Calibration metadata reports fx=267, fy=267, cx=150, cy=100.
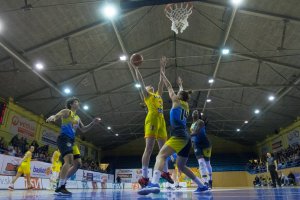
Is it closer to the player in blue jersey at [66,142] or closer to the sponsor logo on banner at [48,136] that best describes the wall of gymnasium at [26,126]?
the sponsor logo on banner at [48,136]

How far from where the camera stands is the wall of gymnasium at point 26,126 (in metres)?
19.1

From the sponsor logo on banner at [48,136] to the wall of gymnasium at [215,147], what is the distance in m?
17.5

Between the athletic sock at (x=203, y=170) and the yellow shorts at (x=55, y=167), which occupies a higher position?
the yellow shorts at (x=55, y=167)

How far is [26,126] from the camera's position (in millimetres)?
21344

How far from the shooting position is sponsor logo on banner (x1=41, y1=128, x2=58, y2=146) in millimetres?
23859

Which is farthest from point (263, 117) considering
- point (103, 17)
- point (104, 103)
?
point (103, 17)

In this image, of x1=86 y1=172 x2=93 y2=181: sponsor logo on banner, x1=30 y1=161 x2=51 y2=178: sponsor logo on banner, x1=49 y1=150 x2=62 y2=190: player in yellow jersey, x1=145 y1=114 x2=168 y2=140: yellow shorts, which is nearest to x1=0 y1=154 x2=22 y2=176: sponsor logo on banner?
x1=30 y1=161 x2=51 y2=178: sponsor logo on banner

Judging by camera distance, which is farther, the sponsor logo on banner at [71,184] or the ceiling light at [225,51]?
→ the ceiling light at [225,51]

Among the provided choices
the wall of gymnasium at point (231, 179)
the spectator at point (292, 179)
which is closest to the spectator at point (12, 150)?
the spectator at point (292, 179)

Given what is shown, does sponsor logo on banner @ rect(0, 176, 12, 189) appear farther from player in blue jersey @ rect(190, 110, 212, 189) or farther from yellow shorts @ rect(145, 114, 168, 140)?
yellow shorts @ rect(145, 114, 168, 140)

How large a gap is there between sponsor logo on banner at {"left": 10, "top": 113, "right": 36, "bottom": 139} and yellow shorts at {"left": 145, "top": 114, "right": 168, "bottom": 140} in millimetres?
17404

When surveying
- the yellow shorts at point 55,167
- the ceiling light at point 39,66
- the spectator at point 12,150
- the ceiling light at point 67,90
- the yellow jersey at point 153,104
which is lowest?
the yellow shorts at point 55,167

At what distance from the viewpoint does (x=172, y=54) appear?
1986 centimetres

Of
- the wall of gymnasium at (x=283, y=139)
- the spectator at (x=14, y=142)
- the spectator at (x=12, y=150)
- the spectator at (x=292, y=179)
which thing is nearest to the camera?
the spectator at (x=12, y=150)
